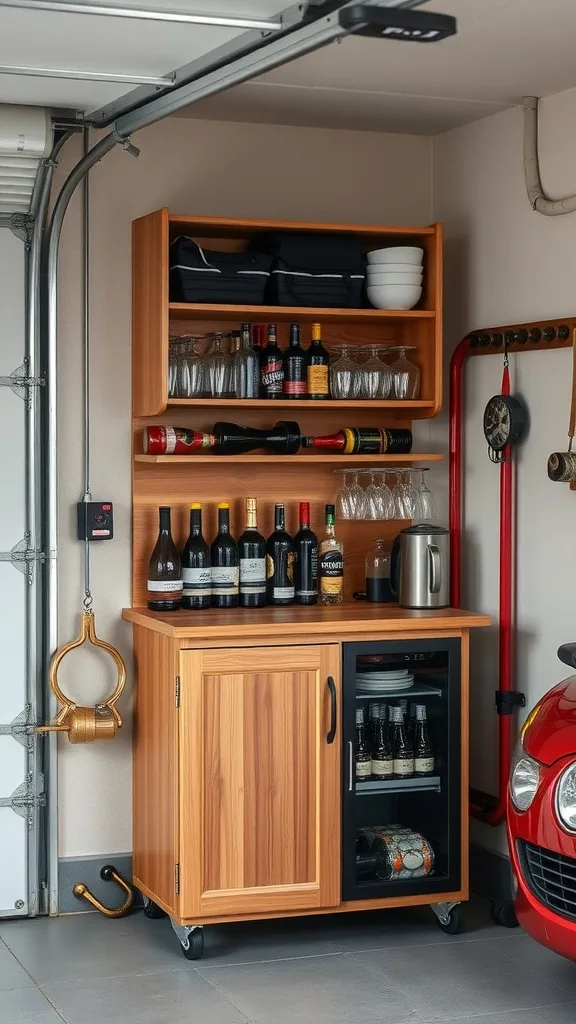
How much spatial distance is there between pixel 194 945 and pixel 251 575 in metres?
1.15

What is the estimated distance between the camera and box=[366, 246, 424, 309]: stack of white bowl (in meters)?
4.32

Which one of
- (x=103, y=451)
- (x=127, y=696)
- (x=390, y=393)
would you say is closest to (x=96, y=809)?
(x=127, y=696)

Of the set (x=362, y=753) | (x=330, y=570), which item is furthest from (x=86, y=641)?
(x=362, y=753)

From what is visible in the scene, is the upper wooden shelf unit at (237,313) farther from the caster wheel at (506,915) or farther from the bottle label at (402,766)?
the caster wheel at (506,915)

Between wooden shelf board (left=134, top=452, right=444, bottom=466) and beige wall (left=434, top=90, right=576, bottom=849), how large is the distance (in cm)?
31

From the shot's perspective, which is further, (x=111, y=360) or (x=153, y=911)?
(x=111, y=360)

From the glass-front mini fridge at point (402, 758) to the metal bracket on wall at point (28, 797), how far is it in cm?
100

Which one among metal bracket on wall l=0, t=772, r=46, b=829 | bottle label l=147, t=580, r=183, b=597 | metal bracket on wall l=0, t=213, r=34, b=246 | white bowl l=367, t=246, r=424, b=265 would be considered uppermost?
metal bracket on wall l=0, t=213, r=34, b=246

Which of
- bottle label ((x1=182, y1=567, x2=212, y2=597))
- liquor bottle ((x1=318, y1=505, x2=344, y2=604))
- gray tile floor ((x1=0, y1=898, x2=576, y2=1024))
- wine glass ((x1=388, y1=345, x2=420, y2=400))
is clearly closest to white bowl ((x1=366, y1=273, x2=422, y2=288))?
wine glass ((x1=388, y1=345, x2=420, y2=400))

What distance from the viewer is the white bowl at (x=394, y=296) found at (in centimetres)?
434

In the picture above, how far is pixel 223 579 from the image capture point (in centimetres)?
430

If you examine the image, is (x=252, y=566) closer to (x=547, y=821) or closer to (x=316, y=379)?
(x=316, y=379)

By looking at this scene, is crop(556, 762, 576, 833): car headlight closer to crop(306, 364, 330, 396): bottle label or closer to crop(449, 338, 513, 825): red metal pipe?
crop(449, 338, 513, 825): red metal pipe

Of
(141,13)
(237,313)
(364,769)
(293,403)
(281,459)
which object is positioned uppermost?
(141,13)
